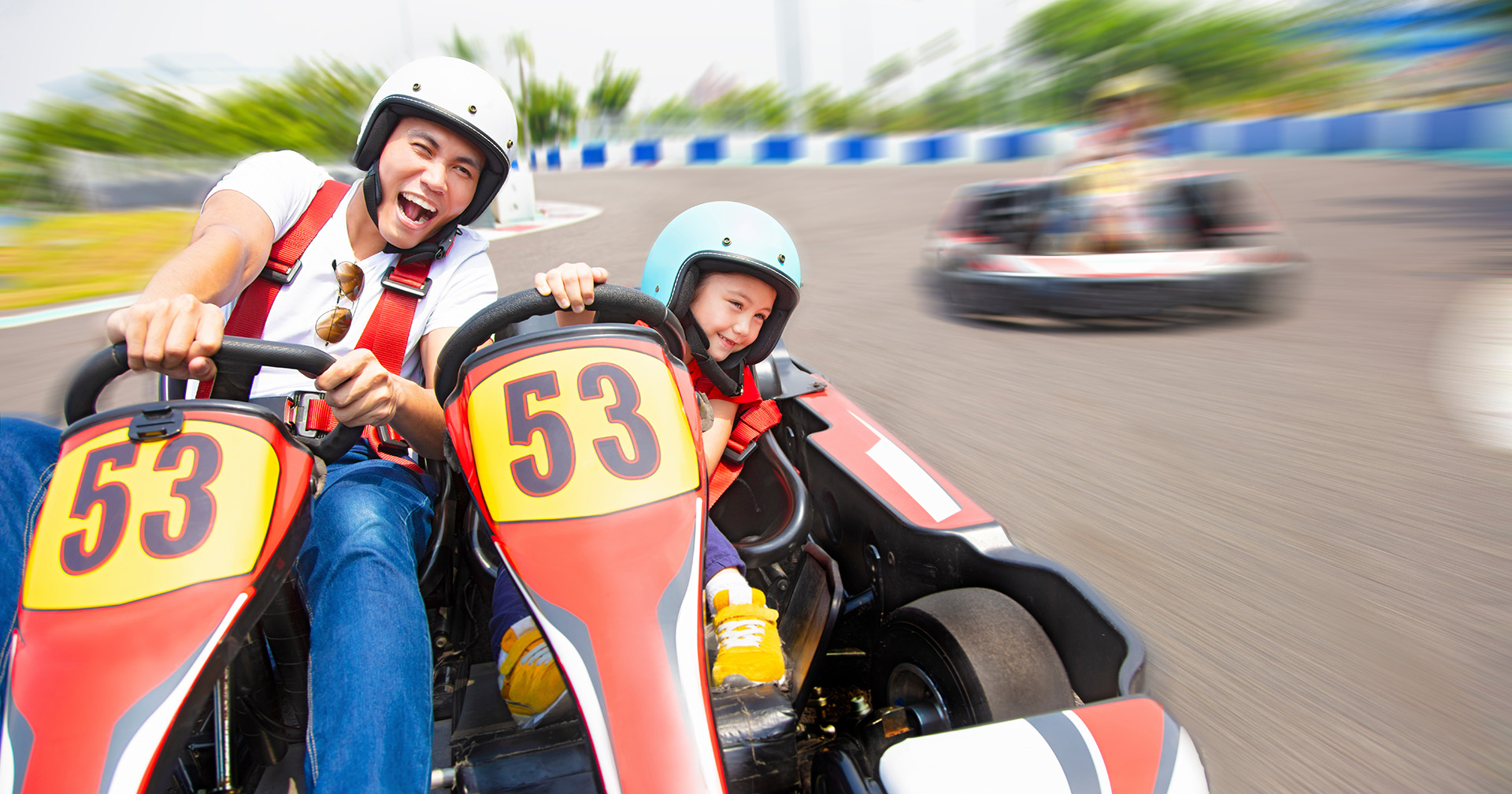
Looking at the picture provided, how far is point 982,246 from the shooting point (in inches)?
224

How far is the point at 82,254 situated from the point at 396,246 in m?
11.1

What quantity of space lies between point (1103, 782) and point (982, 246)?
15.9 feet

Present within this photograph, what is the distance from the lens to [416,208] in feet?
6.22

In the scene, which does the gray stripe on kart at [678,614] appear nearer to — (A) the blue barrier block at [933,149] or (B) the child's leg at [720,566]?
(B) the child's leg at [720,566]

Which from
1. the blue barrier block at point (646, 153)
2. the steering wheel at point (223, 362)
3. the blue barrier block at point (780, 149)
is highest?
the blue barrier block at point (646, 153)

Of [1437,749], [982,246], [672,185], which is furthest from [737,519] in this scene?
[672,185]

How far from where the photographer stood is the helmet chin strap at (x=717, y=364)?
197cm

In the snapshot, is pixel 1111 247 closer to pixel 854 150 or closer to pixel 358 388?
pixel 358 388

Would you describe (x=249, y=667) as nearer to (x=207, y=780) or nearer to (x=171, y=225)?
(x=207, y=780)

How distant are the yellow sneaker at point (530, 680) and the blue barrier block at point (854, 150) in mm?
26421

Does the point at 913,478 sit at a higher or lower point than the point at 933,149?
lower

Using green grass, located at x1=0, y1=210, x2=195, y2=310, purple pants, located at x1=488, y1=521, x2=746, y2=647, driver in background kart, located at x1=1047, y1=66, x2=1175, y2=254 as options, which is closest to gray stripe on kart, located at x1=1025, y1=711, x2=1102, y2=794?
purple pants, located at x1=488, y1=521, x2=746, y2=647

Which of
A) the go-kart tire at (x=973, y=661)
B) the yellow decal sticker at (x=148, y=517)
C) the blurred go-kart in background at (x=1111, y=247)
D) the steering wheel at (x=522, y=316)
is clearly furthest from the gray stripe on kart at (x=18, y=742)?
the blurred go-kart in background at (x=1111, y=247)

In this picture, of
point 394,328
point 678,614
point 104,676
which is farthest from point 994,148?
point 104,676
